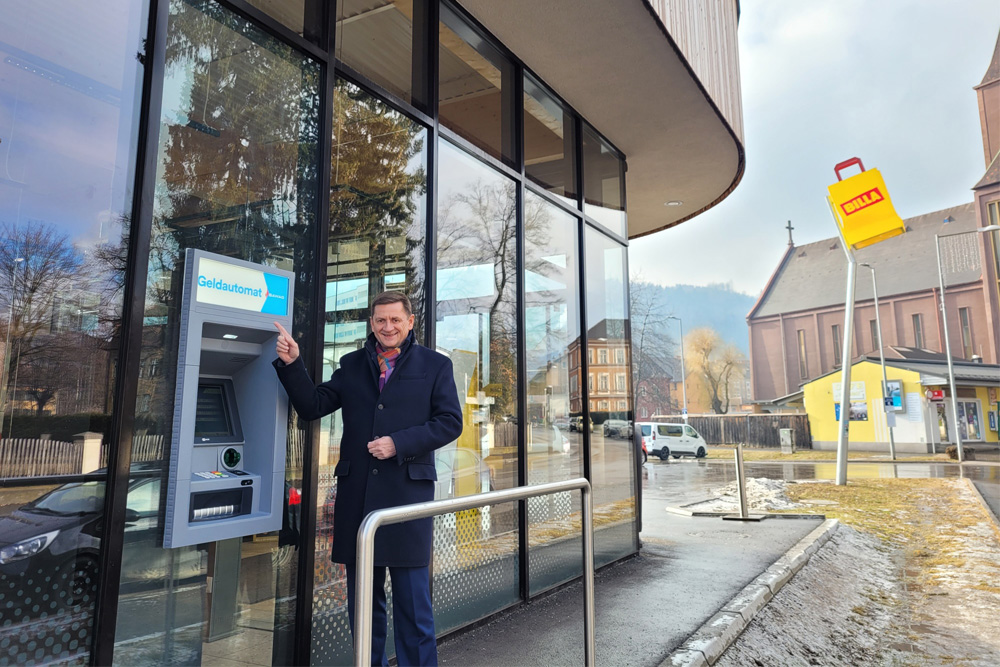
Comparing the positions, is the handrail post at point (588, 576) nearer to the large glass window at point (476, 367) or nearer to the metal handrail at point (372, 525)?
the metal handrail at point (372, 525)

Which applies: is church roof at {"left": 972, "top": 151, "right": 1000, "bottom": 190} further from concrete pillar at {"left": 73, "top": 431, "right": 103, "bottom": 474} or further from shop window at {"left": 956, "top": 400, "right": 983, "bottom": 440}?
concrete pillar at {"left": 73, "top": 431, "right": 103, "bottom": 474}

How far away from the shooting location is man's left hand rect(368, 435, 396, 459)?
2.62 m

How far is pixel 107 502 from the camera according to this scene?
92.0 inches

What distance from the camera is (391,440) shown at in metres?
2.63

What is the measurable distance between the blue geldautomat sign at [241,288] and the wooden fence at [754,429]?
3287 cm

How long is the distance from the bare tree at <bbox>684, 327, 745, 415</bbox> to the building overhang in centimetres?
5511

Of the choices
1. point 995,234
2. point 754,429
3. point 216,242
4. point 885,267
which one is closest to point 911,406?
point 754,429

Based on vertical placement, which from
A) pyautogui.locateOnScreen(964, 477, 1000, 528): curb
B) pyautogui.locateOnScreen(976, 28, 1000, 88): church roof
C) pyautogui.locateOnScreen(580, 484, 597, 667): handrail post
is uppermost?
pyautogui.locateOnScreen(976, 28, 1000, 88): church roof

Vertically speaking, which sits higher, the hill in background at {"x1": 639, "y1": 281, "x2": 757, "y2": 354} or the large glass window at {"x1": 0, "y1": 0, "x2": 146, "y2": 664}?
the hill in background at {"x1": 639, "y1": 281, "x2": 757, "y2": 354}

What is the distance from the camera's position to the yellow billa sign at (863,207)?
45.5 feet

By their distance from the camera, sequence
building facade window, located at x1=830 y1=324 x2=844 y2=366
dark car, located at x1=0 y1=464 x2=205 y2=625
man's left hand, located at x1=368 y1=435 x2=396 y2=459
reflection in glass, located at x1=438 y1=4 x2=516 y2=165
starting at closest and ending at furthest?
dark car, located at x1=0 y1=464 x2=205 y2=625 → man's left hand, located at x1=368 y1=435 x2=396 y2=459 → reflection in glass, located at x1=438 y1=4 x2=516 y2=165 → building facade window, located at x1=830 y1=324 x2=844 y2=366

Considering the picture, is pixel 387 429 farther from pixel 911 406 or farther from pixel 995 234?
pixel 995 234

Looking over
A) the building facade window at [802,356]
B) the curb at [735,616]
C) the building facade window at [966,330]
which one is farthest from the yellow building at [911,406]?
the curb at [735,616]

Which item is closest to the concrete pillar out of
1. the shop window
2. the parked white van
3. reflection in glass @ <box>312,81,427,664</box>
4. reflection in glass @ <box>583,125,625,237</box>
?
reflection in glass @ <box>312,81,427,664</box>
